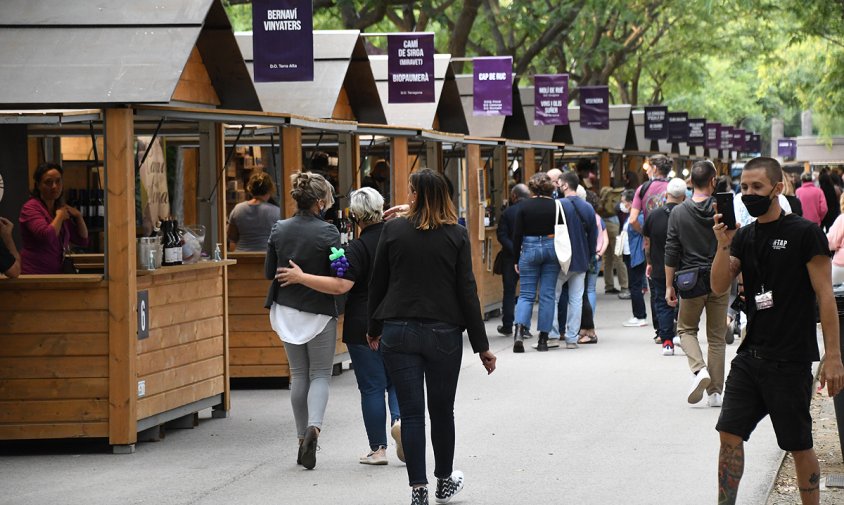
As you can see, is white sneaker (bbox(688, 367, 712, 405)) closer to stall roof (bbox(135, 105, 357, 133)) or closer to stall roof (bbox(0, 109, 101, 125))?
stall roof (bbox(135, 105, 357, 133))

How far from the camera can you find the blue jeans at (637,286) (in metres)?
16.8

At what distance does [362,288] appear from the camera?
27.8 feet

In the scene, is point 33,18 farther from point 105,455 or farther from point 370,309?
point 370,309

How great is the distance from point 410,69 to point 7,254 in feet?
26.1

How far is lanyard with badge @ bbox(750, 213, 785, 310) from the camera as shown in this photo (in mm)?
6301

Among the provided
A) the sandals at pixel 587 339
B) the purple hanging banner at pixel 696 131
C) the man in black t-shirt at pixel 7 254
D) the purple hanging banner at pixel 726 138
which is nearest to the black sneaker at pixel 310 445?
the man in black t-shirt at pixel 7 254

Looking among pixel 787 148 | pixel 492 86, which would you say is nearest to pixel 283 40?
pixel 492 86

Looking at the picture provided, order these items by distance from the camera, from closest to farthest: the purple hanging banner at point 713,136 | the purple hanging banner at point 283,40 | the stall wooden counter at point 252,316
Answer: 1. the purple hanging banner at point 283,40
2. the stall wooden counter at point 252,316
3. the purple hanging banner at point 713,136

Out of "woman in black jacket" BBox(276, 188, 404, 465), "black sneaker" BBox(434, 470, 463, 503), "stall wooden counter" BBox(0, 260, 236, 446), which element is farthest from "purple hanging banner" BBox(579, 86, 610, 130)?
"black sneaker" BBox(434, 470, 463, 503)

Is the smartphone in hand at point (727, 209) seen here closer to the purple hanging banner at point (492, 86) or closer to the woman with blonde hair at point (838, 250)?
the woman with blonde hair at point (838, 250)

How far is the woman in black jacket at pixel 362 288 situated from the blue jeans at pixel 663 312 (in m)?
5.86

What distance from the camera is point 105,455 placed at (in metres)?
9.28

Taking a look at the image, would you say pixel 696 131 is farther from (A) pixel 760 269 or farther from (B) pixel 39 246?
(A) pixel 760 269

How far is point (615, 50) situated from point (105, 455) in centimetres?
2510
